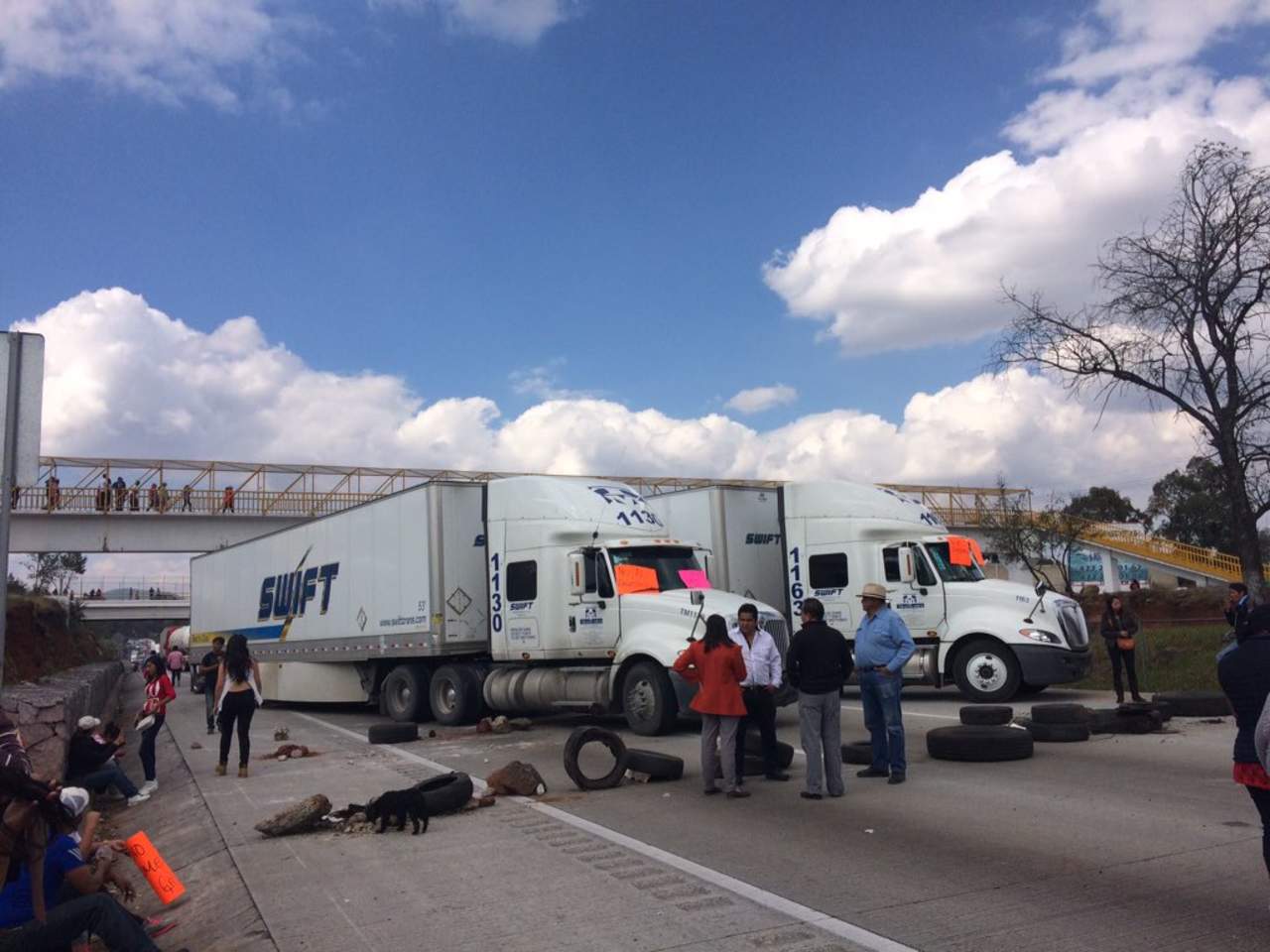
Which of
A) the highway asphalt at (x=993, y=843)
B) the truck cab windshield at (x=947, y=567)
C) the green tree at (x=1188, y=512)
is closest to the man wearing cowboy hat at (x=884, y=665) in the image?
the highway asphalt at (x=993, y=843)

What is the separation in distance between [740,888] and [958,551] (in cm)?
1223

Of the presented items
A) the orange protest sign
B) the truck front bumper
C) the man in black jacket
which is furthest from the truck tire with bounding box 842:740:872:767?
the orange protest sign

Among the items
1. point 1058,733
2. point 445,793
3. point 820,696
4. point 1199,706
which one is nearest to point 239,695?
point 445,793

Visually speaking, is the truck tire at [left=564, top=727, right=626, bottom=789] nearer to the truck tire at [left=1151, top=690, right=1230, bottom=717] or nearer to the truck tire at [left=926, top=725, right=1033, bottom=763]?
Result: the truck tire at [left=926, top=725, right=1033, bottom=763]

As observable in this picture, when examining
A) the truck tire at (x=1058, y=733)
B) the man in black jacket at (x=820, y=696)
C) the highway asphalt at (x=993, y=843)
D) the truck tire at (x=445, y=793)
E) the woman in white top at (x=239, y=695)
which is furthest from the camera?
the truck tire at (x=1058, y=733)

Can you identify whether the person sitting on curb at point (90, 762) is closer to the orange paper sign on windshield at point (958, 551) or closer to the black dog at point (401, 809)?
the black dog at point (401, 809)

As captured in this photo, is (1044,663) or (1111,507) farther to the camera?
(1111,507)

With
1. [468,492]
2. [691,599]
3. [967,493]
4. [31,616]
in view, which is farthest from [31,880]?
[967,493]

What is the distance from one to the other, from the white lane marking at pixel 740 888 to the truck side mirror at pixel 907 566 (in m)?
9.69

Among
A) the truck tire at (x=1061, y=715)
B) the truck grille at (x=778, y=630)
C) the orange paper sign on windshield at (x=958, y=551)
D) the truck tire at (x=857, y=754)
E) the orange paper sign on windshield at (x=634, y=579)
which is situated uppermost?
the orange paper sign on windshield at (x=958, y=551)

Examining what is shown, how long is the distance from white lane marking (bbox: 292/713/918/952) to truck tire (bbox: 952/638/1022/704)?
9.63 m

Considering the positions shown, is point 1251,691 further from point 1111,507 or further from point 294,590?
point 1111,507

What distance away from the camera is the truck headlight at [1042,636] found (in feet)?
51.7

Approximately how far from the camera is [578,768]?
387 inches
